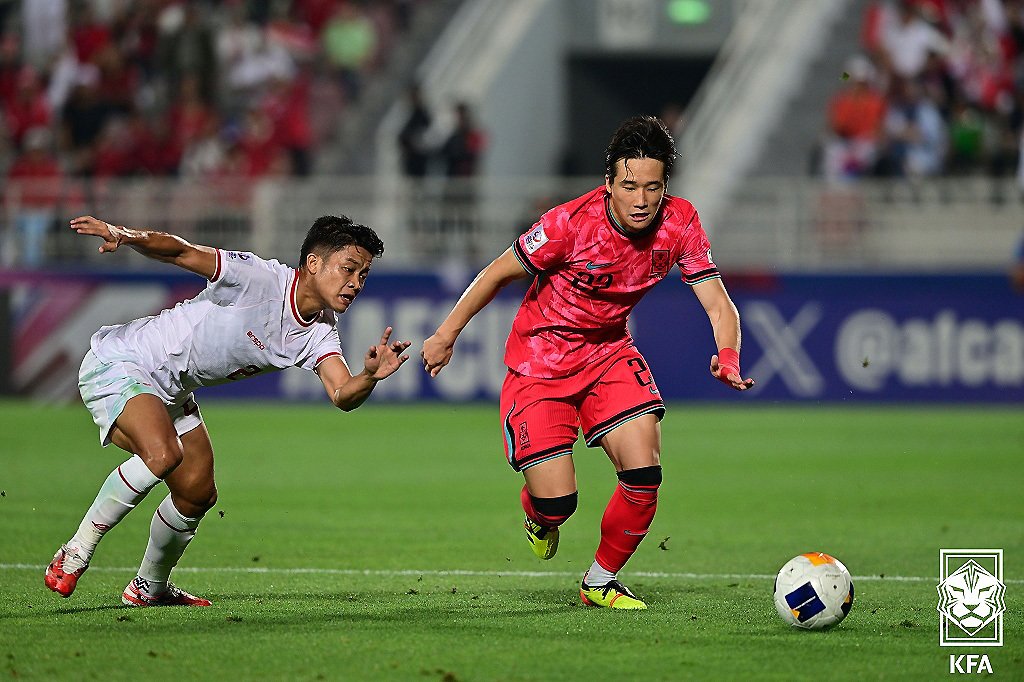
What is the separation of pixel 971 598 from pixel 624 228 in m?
2.23

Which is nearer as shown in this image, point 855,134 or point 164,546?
point 164,546

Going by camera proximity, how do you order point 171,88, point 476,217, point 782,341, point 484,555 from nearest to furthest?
point 484,555 → point 782,341 → point 476,217 → point 171,88

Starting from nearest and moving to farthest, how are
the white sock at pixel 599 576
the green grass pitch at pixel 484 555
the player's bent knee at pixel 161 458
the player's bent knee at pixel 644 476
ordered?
the green grass pitch at pixel 484 555 → the player's bent knee at pixel 161 458 → the player's bent knee at pixel 644 476 → the white sock at pixel 599 576

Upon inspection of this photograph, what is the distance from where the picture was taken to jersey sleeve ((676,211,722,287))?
7406mm

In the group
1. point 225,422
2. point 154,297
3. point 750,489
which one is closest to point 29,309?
point 154,297

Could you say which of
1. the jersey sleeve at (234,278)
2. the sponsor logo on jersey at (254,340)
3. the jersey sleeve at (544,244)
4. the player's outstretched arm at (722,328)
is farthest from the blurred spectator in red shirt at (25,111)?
the player's outstretched arm at (722,328)

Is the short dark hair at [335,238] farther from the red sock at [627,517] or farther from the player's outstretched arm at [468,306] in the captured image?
the red sock at [627,517]

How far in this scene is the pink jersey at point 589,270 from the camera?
736 cm

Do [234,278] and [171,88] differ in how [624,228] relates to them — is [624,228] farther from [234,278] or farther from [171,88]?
[171,88]

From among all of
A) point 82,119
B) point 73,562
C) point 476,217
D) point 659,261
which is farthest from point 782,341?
point 73,562

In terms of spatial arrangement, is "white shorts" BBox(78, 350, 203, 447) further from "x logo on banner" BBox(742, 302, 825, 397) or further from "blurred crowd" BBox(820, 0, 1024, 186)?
"blurred crowd" BBox(820, 0, 1024, 186)

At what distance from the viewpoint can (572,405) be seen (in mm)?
7660
